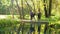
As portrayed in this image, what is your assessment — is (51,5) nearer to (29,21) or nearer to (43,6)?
(43,6)

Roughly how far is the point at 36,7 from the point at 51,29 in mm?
357

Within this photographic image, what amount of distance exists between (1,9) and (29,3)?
385mm

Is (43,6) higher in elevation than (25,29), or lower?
higher

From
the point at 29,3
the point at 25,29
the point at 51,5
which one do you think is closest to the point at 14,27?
the point at 25,29

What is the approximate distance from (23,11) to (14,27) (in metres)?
0.25

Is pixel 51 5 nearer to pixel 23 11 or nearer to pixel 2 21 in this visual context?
pixel 23 11

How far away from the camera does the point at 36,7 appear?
2.59 metres

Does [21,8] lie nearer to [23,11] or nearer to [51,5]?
[23,11]

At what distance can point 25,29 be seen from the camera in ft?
8.55

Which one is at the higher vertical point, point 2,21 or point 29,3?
point 29,3

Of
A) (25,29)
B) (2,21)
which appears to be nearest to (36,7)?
(25,29)

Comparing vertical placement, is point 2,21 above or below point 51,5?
below

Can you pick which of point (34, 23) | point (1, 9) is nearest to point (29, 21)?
point (34, 23)

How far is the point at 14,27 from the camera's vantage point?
2607 millimetres
